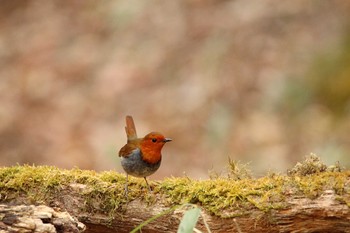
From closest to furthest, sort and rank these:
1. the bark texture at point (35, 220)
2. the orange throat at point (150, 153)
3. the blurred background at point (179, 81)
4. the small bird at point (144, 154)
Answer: the bark texture at point (35, 220) → the small bird at point (144, 154) → the orange throat at point (150, 153) → the blurred background at point (179, 81)

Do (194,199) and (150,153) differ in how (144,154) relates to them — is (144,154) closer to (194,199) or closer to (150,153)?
(150,153)

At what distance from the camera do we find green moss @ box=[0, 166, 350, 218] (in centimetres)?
326

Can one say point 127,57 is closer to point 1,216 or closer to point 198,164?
point 198,164

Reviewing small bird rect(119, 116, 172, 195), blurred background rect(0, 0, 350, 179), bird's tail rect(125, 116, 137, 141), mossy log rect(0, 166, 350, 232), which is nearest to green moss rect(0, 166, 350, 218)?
mossy log rect(0, 166, 350, 232)

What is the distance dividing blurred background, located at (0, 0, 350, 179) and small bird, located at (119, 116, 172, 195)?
294 centimetres

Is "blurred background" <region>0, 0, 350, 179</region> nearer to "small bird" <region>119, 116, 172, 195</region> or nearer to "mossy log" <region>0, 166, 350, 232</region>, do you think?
"small bird" <region>119, 116, 172, 195</region>

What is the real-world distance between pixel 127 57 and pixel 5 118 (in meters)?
1.72

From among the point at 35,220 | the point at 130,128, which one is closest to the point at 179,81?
the point at 130,128

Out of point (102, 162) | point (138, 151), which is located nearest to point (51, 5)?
point (102, 162)

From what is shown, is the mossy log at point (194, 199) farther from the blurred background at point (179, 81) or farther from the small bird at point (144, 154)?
the blurred background at point (179, 81)

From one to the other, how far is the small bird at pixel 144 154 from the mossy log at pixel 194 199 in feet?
0.46

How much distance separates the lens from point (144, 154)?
13.3ft

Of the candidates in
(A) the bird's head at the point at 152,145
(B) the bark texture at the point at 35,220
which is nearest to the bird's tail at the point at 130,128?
(A) the bird's head at the point at 152,145

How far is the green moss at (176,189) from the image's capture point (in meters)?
3.26
